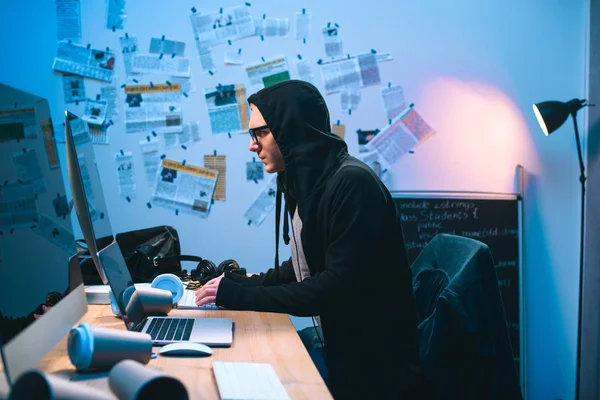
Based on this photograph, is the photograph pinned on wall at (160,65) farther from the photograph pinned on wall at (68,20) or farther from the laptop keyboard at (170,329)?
the laptop keyboard at (170,329)

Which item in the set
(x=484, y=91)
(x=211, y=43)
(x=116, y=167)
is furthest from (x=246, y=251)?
(x=484, y=91)

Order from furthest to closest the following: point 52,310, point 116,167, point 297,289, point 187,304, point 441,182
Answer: point 441,182, point 116,167, point 187,304, point 297,289, point 52,310

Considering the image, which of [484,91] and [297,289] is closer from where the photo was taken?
[297,289]

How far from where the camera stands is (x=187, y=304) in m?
1.77

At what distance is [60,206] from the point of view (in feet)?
3.86

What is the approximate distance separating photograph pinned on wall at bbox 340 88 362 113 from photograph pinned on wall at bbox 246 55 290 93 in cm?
33

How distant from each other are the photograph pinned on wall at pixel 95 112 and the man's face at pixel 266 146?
1438mm

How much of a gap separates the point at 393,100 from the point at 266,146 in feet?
5.14

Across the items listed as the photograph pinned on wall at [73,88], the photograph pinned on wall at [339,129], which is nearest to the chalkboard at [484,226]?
the photograph pinned on wall at [339,129]

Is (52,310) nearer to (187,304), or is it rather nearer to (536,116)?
(187,304)

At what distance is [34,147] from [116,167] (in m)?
2.02

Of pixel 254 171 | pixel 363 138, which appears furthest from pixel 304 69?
pixel 254 171

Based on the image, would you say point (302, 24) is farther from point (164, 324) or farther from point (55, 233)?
point (55, 233)

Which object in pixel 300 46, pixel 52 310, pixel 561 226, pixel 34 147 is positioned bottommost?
pixel 561 226
